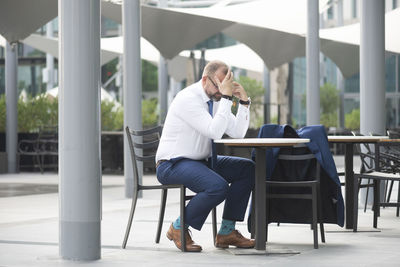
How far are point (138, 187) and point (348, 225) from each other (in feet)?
6.98

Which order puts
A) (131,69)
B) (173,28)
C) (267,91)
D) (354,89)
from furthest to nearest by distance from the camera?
(354,89) < (267,91) < (173,28) < (131,69)

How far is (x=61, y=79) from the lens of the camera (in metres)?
5.54

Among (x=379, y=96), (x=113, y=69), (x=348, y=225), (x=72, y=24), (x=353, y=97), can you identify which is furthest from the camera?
(x=113, y=69)

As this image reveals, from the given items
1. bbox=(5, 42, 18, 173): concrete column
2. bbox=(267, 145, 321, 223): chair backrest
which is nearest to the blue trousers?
bbox=(267, 145, 321, 223): chair backrest

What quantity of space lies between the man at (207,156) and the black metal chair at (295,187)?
25 centimetres

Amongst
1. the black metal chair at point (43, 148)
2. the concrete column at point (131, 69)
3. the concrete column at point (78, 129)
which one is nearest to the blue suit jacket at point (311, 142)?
the concrete column at point (78, 129)

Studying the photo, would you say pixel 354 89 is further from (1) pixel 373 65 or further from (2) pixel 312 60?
(1) pixel 373 65

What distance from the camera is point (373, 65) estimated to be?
10.0 meters

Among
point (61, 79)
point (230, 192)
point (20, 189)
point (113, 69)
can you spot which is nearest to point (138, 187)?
point (230, 192)

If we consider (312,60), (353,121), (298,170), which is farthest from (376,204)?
(353,121)

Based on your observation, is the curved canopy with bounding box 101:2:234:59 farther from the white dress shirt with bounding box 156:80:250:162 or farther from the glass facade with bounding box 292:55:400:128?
the glass facade with bounding box 292:55:400:128

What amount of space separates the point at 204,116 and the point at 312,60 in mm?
9511

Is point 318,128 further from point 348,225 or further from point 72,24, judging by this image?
point 72,24

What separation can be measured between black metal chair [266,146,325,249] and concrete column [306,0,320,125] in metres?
8.87
